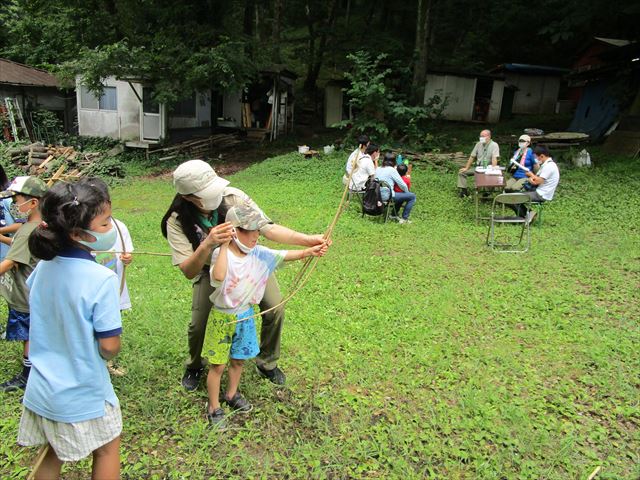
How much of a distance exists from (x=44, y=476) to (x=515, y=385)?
10.4 ft

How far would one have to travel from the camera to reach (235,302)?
9.65ft

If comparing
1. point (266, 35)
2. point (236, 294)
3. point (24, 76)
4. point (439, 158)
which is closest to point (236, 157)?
point (439, 158)

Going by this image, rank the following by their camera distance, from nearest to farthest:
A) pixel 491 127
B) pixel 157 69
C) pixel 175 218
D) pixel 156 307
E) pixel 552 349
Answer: pixel 175 218, pixel 552 349, pixel 156 307, pixel 157 69, pixel 491 127

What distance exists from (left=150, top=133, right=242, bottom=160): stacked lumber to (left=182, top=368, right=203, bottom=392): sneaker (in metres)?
14.8

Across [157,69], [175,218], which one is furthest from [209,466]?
[157,69]

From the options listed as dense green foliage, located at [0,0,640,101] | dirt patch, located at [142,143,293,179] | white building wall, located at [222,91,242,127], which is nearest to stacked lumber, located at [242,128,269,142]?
dirt patch, located at [142,143,293,179]

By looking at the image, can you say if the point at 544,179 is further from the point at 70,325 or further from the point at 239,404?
A: the point at 70,325

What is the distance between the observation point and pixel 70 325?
1.97 m

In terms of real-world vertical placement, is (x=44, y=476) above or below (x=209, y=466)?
above

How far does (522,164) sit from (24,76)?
18.9 m

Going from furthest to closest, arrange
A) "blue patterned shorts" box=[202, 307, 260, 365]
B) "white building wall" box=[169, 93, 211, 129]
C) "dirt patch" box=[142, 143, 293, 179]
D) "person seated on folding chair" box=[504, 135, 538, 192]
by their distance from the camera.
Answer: "white building wall" box=[169, 93, 211, 129]
"dirt patch" box=[142, 143, 293, 179]
"person seated on folding chair" box=[504, 135, 538, 192]
"blue patterned shorts" box=[202, 307, 260, 365]

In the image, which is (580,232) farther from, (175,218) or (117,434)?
(117,434)

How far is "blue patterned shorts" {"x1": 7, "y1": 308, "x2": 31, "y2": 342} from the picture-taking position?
345 centimetres

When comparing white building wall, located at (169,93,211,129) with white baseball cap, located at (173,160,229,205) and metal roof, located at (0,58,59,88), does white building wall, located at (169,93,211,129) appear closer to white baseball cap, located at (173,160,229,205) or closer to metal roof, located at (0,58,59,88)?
metal roof, located at (0,58,59,88)
